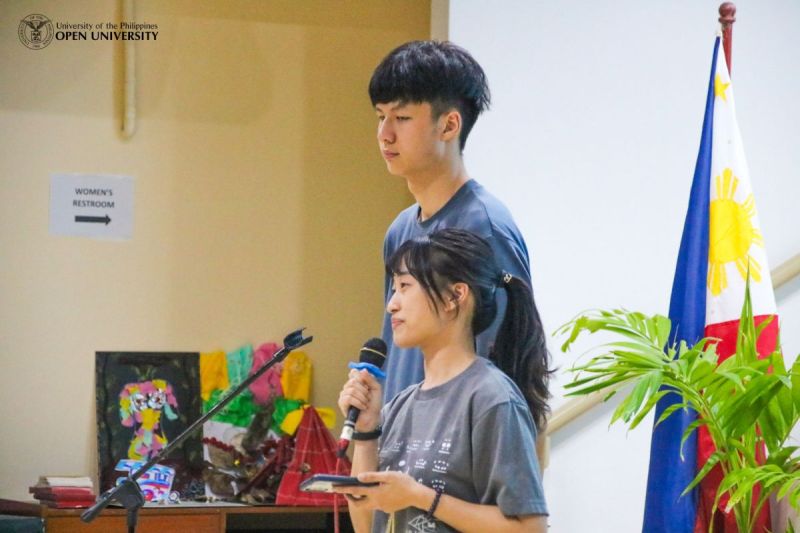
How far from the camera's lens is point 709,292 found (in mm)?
2947

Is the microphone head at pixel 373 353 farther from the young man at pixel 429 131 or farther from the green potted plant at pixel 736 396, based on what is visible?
the green potted plant at pixel 736 396

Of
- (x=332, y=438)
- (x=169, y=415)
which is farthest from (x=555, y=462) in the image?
(x=169, y=415)

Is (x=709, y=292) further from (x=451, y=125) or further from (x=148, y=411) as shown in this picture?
(x=148, y=411)

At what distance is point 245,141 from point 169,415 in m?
1.07

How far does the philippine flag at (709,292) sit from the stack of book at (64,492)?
188cm

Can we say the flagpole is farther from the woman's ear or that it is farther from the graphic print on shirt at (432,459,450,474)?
the graphic print on shirt at (432,459,450,474)

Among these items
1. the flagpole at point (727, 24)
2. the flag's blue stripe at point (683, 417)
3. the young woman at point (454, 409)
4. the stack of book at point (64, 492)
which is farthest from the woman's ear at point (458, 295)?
the stack of book at point (64, 492)

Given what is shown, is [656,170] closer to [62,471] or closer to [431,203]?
[431,203]

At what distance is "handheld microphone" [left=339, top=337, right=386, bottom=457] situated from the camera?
1.79 m

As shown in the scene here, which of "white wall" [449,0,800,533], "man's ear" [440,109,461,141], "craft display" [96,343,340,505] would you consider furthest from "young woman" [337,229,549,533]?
"craft display" [96,343,340,505]

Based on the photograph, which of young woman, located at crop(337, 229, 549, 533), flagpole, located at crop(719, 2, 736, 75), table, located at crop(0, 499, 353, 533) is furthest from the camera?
table, located at crop(0, 499, 353, 533)

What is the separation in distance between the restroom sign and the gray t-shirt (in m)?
2.77

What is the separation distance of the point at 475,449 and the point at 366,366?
0.25 m

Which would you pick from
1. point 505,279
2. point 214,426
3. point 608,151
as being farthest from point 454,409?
point 214,426
